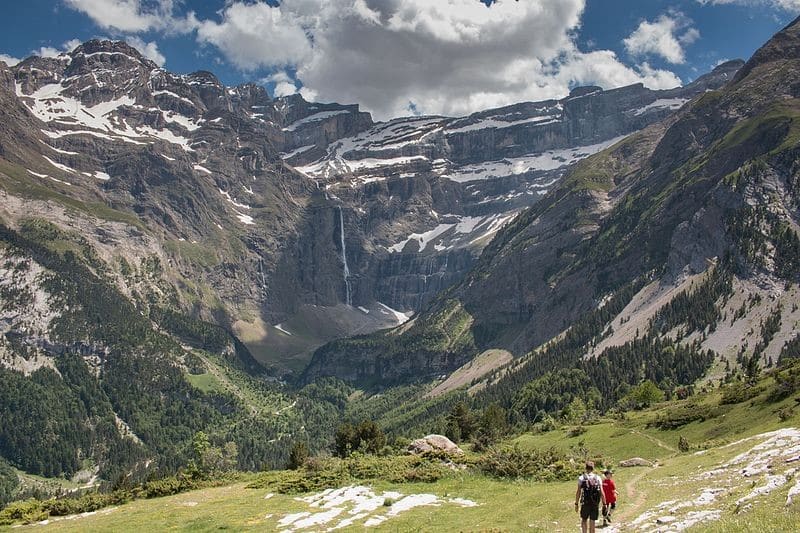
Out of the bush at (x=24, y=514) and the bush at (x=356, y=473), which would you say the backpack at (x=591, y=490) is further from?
the bush at (x=24, y=514)

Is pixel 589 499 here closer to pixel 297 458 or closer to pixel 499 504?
pixel 499 504

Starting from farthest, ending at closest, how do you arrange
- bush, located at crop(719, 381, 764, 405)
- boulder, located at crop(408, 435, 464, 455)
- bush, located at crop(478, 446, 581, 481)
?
bush, located at crop(719, 381, 764, 405)
boulder, located at crop(408, 435, 464, 455)
bush, located at crop(478, 446, 581, 481)

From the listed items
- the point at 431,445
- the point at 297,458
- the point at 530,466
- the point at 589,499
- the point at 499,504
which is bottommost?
the point at 297,458

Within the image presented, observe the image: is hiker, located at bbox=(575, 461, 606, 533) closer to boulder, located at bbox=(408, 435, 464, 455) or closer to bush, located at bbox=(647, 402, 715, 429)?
boulder, located at bbox=(408, 435, 464, 455)

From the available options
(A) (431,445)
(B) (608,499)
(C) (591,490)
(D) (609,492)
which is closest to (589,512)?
(C) (591,490)

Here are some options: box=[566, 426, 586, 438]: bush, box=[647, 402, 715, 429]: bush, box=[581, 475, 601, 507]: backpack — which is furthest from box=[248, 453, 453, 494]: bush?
box=[566, 426, 586, 438]: bush

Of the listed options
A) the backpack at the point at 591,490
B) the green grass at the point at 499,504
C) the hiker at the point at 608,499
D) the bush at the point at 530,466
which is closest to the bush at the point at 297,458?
the green grass at the point at 499,504

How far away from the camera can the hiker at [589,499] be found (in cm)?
2797

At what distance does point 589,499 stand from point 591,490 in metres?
0.43

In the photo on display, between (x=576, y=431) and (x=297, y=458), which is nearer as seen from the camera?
(x=297, y=458)

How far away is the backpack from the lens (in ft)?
92.3

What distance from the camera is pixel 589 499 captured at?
28.2m

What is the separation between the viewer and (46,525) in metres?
50.1

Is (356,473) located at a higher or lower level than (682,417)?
higher
